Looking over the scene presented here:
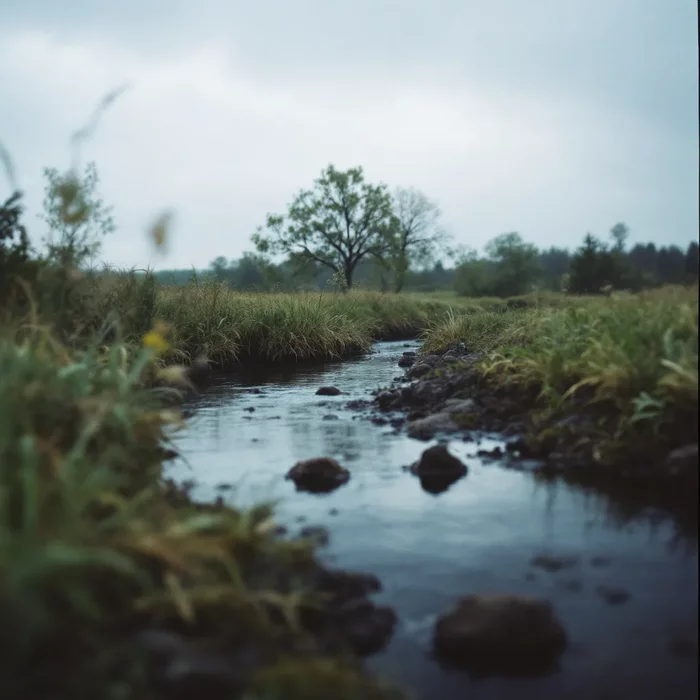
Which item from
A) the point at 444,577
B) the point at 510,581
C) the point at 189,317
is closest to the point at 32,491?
the point at 444,577

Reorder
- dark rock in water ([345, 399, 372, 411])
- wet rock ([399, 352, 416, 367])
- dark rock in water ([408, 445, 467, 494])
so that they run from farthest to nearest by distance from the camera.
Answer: wet rock ([399, 352, 416, 367])
dark rock in water ([345, 399, 372, 411])
dark rock in water ([408, 445, 467, 494])

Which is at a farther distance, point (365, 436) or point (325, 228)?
point (325, 228)

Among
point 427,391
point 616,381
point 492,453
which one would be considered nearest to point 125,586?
point 492,453

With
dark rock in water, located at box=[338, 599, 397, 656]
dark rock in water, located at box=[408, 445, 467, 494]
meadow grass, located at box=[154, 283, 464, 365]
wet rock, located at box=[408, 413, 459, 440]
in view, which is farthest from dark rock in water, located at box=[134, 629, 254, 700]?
meadow grass, located at box=[154, 283, 464, 365]

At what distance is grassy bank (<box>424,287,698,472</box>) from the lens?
414cm

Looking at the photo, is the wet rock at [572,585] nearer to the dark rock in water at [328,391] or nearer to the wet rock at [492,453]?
the wet rock at [492,453]

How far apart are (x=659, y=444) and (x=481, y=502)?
4.20ft

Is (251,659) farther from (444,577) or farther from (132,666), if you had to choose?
(444,577)

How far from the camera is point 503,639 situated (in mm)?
2383

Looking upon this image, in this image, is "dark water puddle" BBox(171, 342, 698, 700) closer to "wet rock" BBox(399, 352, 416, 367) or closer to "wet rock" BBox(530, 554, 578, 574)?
"wet rock" BBox(530, 554, 578, 574)

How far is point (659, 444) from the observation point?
4.23m

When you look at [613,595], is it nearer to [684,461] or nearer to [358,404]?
[684,461]

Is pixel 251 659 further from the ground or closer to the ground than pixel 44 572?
closer to the ground

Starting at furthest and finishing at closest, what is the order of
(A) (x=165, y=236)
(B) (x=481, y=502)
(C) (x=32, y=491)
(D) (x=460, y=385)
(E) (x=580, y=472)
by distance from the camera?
(D) (x=460, y=385), (E) (x=580, y=472), (B) (x=481, y=502), (A) (x=165, y=236), (C) (x=32, y=491)
